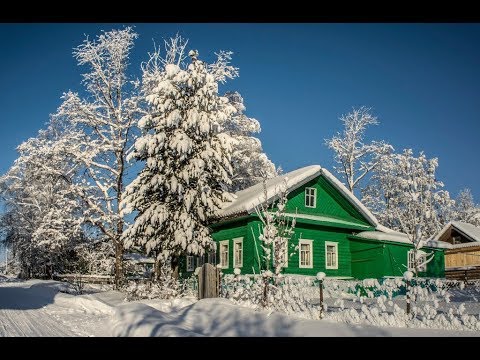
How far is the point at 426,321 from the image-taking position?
9.67 metres

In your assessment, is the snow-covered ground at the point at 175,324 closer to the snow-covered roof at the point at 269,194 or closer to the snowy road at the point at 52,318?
the snowy road at the point at 52,318

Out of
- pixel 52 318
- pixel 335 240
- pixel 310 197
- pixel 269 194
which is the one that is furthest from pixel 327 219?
pixel 52 318

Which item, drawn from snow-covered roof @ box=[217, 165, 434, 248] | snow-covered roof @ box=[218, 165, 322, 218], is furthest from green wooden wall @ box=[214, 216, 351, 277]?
snow-covered roof @ box=[218, 165, 322, 218]

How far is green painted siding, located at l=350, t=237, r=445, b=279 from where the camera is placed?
23.1 m

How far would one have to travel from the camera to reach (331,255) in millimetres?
23594

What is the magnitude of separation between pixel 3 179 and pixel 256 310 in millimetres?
36567

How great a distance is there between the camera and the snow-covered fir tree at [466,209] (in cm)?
5702

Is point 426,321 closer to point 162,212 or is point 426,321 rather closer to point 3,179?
point 162,212

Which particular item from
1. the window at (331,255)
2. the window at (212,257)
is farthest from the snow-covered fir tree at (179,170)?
the window at (331,255)

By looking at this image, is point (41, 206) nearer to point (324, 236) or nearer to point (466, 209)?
point (324, 236)

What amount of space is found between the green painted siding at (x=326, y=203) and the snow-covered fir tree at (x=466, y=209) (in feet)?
124

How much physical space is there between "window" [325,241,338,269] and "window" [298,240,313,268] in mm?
1260

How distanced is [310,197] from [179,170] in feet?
24.1
